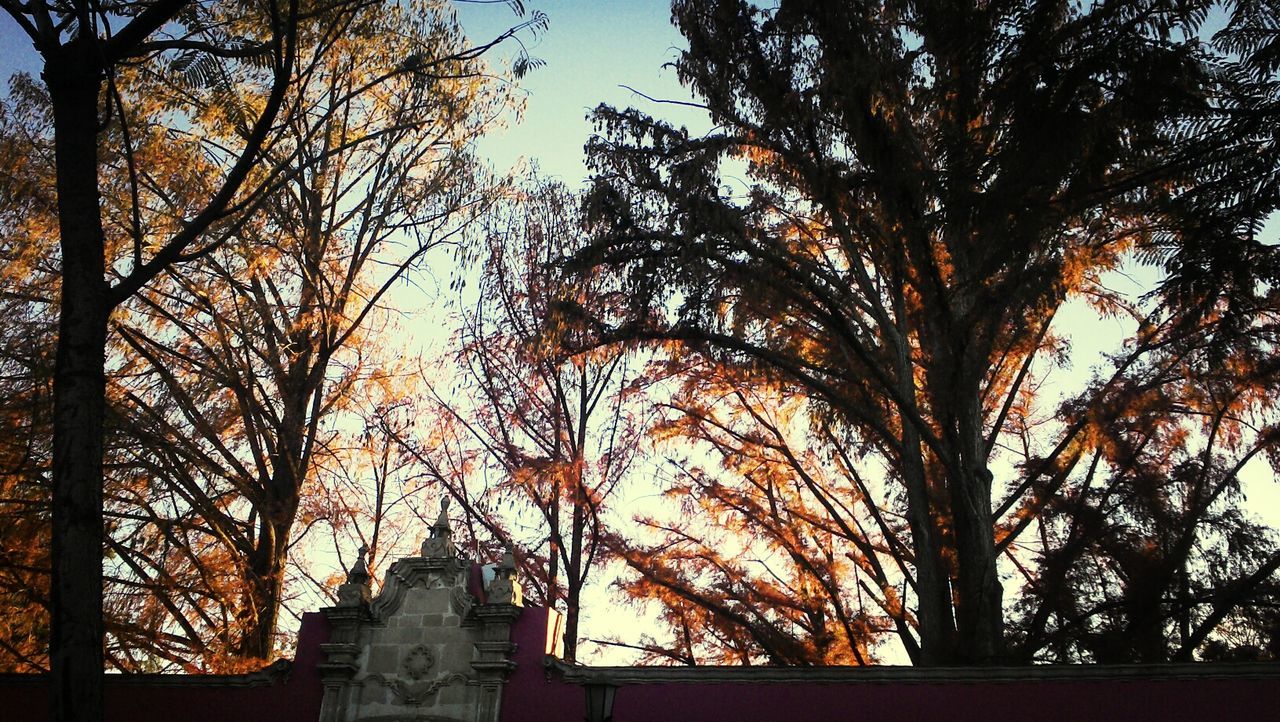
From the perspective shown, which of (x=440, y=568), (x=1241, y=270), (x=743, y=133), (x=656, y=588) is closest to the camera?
(x=1241, y=270)

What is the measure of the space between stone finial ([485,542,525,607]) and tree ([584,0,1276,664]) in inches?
114

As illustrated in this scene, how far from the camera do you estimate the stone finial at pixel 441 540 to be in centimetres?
1145

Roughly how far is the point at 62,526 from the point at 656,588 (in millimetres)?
10434

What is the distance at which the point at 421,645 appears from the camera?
1090cm

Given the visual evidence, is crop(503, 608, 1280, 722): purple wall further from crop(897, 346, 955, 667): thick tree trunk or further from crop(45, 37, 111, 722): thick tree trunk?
crop(45, 37, 111, 722): thick tree trunk

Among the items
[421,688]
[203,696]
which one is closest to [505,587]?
[421,688]

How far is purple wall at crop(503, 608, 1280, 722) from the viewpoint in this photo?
29.9ft

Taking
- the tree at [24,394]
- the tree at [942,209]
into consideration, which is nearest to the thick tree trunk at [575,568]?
the tree at [942,209]

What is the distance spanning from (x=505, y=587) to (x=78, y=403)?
5.08 m

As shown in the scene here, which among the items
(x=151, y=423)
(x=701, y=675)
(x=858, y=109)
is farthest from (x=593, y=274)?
(x=151, y=423)

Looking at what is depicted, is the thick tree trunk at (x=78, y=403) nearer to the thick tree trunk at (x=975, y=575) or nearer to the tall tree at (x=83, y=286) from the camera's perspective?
the tall tree at (x=83, y=286)

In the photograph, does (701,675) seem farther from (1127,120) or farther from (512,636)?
(1127,120)

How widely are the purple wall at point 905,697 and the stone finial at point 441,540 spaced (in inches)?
52.7

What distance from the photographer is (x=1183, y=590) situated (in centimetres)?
1374
